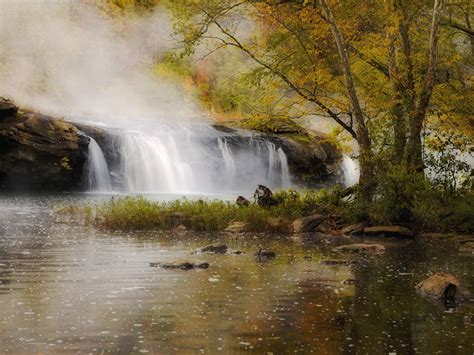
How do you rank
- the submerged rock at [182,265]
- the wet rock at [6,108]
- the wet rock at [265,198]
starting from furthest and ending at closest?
the wet rock at [6,108] → the wet rock at [265,198] → the submerged rock at [182,265]

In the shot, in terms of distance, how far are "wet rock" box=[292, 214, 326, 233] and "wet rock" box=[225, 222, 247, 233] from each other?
4.86ft

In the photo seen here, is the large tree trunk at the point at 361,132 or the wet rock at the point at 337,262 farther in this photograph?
the large tree trunk at the point at 361,132

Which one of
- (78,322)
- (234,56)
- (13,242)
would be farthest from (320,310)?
(234,56)

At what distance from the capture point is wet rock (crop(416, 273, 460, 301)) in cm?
1165

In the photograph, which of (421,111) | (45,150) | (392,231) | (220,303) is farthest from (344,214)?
(45,150)

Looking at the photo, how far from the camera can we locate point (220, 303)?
10.8 meters

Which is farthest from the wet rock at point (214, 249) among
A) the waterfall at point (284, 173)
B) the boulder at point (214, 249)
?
the waterfall at point (284, 173)

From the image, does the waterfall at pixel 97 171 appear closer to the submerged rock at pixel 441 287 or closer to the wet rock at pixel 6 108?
the wet rock at pixel 6 108

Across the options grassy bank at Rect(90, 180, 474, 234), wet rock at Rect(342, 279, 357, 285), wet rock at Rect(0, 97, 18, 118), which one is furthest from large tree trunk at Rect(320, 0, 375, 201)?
wet rock at Rect(0, 97, 18, 118)

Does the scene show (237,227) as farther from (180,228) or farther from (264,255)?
(264,255)

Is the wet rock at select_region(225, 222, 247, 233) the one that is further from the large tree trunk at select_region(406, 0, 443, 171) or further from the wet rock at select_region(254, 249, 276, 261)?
the wet rock at select_region(254, 249, 276, 261)

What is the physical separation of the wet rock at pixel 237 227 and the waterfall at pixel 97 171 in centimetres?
1749

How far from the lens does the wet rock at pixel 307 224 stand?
22.2m

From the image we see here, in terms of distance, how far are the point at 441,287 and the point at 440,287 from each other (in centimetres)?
2
